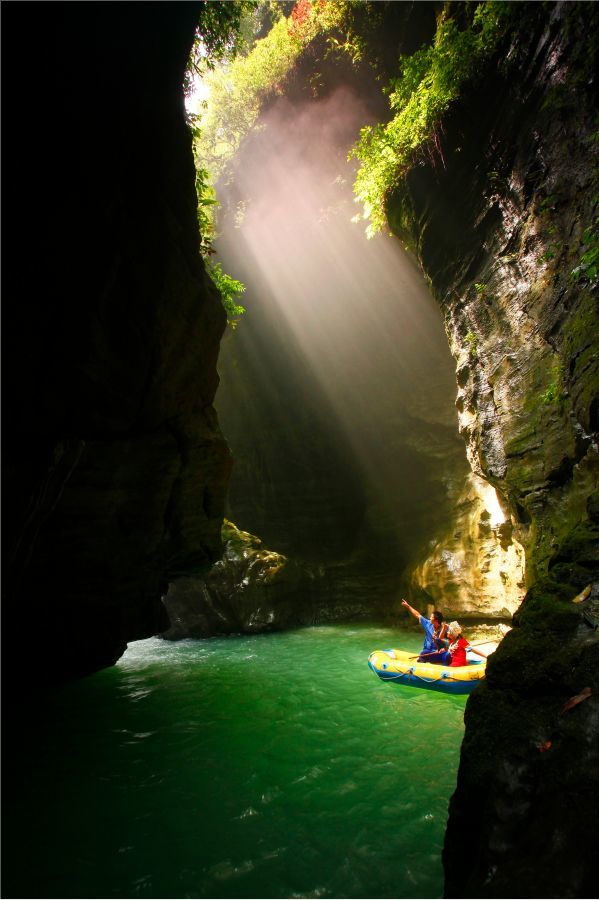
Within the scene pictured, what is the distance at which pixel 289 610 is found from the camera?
48.7 ft

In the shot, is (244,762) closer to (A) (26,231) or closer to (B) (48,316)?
(B) (48,316)

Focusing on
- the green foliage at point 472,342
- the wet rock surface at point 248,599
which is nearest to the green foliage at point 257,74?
the green foliage at point 472,342

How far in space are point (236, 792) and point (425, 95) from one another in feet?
39.3

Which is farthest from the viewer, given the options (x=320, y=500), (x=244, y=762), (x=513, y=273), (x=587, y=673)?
(x=320, y=500)

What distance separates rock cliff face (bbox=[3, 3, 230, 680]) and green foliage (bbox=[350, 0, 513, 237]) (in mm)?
5826

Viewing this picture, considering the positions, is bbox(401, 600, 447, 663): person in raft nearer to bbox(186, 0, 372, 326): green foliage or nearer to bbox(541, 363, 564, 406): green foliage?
bbox(541, 363, 564, 406): green foliage

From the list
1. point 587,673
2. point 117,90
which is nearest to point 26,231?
point 117,90

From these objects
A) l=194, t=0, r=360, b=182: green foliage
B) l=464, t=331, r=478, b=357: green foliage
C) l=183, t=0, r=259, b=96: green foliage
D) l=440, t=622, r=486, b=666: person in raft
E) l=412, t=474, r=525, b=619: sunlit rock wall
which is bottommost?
l=440, t=622, r=486, b=666: person in raft

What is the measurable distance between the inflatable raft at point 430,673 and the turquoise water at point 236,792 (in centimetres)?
24

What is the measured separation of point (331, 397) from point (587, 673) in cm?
1643

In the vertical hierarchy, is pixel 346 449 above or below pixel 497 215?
below

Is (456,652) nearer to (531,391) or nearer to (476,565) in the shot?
(476,565)

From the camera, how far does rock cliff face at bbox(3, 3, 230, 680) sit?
3.42 meters

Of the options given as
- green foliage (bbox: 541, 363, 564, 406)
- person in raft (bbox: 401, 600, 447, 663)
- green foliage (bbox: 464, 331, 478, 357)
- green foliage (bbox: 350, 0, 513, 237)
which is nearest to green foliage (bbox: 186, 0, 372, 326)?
green foliage (bbox: 350, 0, 513, 237)
